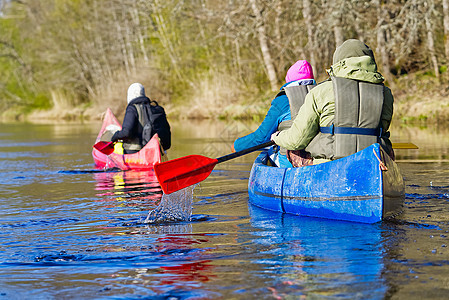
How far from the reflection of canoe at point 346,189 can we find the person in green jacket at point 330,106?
21 cm

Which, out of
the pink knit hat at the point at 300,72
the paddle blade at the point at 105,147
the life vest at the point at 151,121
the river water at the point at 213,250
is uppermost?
the pink knit hat at the point at 300,72

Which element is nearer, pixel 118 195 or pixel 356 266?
pixel 356 266

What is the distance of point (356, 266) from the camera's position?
4266 mm

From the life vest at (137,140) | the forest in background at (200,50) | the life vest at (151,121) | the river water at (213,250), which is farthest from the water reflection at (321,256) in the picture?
the forest in background at (200,50)

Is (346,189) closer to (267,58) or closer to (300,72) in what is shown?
(300,72)

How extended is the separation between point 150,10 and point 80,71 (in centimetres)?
910

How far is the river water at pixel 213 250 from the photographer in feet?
12.8

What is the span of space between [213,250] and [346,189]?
1.34 meters

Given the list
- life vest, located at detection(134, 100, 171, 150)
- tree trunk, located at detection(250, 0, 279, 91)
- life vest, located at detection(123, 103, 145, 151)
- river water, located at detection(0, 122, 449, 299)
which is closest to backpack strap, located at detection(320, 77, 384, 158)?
river water, located at detection(0, 122, 449, 299)

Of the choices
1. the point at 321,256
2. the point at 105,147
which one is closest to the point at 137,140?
the point at 105,147

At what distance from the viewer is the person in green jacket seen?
221 inches

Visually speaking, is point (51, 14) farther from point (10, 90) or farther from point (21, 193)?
point (21, 193)

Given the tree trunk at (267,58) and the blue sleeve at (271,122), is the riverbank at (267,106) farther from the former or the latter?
the blue sleeve at (271,122)

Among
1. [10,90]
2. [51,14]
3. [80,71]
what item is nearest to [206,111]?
[80,71]
